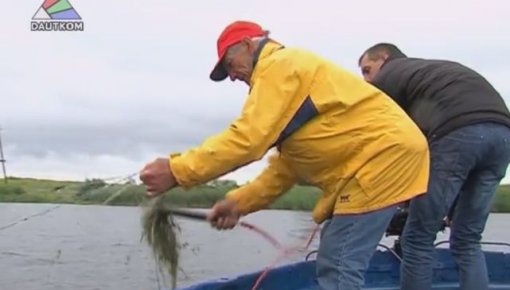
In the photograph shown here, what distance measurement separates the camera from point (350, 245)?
16.1 feet

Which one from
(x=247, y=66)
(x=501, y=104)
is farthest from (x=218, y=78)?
(x=501, y=104)

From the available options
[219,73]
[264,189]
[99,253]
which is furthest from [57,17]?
[219,73]

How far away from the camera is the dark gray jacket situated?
581 cm

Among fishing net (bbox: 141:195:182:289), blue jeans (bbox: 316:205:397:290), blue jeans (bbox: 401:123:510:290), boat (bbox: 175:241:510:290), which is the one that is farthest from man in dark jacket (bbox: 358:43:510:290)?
fishing net (bbox: 141:195:182:289)

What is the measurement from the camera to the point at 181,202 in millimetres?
5875

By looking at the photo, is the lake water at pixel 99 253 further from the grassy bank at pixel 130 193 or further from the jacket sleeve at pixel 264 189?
the jacket sleeve at pixel 264 189

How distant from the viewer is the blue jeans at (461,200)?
577cm

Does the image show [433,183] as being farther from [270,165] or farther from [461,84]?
[270,165]

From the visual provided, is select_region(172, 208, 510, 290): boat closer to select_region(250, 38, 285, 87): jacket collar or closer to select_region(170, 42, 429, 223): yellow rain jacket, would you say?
select_region(170, 42, 429, 223): yellow rain jacket

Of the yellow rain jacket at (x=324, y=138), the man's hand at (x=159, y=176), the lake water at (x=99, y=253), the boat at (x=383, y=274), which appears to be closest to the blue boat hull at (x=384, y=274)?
the boat at (x=383, y=274)

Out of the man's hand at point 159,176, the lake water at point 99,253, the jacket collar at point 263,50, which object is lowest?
the lake water at point 99,253

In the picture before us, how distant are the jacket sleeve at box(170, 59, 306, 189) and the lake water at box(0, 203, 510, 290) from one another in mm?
6554

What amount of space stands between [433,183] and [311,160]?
1217mm

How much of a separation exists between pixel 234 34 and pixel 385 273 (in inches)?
118
